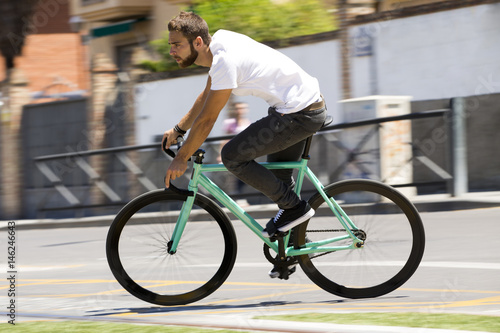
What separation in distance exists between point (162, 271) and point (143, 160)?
37.3ft

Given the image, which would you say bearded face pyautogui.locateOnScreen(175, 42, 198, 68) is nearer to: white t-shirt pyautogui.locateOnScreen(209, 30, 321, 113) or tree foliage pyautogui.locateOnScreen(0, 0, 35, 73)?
white t-shirt pyautogui.locateOnScreen(209, 30, 321, 113)

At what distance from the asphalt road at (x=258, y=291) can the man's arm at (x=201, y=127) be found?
2.69 ft

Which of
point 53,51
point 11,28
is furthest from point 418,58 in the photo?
point 53,51

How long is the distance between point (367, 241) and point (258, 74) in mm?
1227

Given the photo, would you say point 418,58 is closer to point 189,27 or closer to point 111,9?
point 189,27

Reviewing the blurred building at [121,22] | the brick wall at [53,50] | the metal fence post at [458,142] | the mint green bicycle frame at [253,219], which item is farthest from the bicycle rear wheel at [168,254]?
the brick wall at [53,50]

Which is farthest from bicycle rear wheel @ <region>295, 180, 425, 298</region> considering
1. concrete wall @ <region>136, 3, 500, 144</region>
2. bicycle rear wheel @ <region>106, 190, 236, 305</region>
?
concrete wall @ <region>136, 3, 500, 144</region>

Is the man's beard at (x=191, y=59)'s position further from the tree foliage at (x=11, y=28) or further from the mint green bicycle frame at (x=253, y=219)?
the tree foliage at (x=11, y=28)

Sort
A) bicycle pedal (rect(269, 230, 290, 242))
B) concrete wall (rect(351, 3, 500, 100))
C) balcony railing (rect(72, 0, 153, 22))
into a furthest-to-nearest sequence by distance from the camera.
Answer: balcony railing (rect(72, 0, 153, 22))
concrete wall (rect(351, 3, 500, 100))
bicycle pedal (rect(269, 230, 290, 242))

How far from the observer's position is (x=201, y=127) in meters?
5.41

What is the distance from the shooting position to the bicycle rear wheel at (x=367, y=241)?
5.83 meters

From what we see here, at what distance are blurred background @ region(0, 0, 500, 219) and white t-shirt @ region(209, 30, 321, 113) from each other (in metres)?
5.15

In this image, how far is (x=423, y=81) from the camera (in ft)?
51.0

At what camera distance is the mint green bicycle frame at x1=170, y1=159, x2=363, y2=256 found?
5.83 meters
